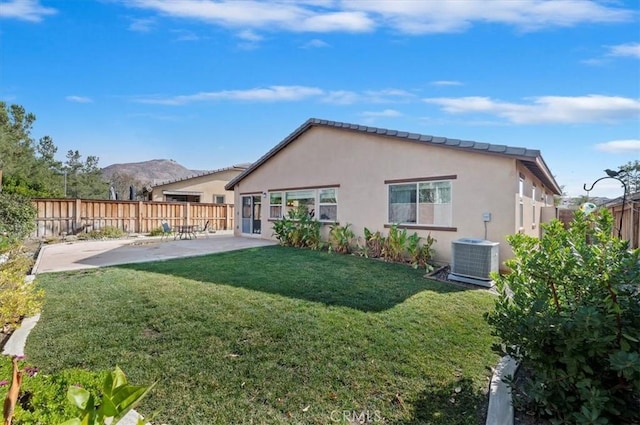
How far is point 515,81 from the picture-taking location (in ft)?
32.4

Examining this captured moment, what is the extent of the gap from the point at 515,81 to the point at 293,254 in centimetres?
874

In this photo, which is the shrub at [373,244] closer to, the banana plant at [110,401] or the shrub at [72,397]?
the shrub at [72,397]

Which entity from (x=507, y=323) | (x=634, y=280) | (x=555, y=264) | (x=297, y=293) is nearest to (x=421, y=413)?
(x=507, y=323)

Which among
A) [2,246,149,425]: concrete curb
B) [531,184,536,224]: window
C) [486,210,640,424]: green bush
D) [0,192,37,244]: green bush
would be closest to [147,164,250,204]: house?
[0,192,37,244]: green bush

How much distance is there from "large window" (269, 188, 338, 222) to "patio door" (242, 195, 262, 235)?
1566 mm

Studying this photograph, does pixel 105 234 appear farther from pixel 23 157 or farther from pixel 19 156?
pixel 23 157

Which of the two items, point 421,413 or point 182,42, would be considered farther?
point 182,42

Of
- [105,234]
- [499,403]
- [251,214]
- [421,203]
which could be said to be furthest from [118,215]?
[499,403]

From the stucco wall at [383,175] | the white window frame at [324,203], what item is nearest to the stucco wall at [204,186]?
the stucco wall at [383,175]

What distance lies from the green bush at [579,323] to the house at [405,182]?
19.2ft

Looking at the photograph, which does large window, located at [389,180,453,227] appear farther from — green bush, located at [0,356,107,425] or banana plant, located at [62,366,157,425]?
banana plant, located at [62,366,157,425]

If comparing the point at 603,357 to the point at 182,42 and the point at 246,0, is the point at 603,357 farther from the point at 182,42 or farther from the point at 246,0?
the point at 182,42

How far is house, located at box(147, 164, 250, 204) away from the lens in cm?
2370

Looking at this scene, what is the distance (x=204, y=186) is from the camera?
2475 centimetres
